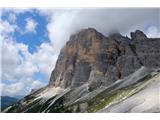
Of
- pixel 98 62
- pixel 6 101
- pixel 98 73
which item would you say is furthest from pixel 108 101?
pixel 98 73

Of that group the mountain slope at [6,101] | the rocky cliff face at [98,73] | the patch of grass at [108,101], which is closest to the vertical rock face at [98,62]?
the rocky cliff face at [98,73]

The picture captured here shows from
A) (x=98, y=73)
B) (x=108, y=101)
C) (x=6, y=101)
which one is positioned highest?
(x=98, y=73)

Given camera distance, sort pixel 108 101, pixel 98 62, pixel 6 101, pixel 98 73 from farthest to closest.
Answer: pixel 98 73 → pixel 98 62 → pixel 108 101 → pixel 6 101

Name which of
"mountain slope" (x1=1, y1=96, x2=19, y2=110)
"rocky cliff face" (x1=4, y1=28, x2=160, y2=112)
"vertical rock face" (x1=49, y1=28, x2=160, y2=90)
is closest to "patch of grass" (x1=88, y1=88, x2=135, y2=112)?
"rocky cliff face" (x1=4, y1=28, x2=160, y2=112)

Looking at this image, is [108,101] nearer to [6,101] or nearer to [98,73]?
[6,101]

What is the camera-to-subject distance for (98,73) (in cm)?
2386

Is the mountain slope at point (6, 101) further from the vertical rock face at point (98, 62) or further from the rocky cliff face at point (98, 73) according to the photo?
the vertical rock face at point (98, 62)

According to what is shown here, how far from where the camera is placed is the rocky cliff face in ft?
52.1

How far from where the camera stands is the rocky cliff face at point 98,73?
625 inches

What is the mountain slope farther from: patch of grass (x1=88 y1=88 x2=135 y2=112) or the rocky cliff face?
patch of grass (x1=88 y1=88 x2=135 y2=112)

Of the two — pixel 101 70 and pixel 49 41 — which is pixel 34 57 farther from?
pixel 101 70

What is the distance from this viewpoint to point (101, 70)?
75.7 feet

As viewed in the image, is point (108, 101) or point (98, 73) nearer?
point (108, 101)
